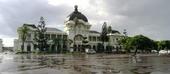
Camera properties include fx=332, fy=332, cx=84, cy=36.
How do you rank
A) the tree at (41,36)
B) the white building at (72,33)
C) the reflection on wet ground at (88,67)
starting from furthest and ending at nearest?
1. the white building at (72,33)
2. the tree at (41,36)
3. the reflection on wet ground at (88,67)

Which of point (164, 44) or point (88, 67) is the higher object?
point (164, 44)

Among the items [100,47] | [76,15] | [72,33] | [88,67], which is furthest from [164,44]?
[88,67]

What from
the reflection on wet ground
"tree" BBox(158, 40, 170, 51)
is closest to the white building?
"tree" BBox(158, 40, 170, 51)

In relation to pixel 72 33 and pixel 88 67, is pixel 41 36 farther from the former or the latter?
pixel 88 67

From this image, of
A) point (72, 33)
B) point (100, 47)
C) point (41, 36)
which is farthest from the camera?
point (72, 33)

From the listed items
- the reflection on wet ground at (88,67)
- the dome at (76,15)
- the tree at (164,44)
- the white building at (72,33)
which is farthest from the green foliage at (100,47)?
the reflection on wet ground at (88,67)

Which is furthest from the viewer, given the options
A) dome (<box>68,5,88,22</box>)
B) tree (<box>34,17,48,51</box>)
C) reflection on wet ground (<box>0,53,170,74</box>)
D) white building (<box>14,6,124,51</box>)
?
dome (<box>68,5,88,22</box>)

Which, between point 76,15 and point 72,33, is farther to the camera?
point 72,33

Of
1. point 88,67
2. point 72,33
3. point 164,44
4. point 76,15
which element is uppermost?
point 76,15

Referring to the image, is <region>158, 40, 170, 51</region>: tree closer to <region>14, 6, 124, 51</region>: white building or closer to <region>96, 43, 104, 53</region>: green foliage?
<region>96, 43, 104, 53</region>: green foliage

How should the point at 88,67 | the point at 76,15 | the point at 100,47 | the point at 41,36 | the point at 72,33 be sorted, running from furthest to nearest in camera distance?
the point at 72,33, the point at 100,47, the point at 76,15, the point at 41,36, the point at 88,67

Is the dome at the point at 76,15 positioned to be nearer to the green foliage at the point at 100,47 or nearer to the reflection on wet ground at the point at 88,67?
the green foliage at the point at 100,47

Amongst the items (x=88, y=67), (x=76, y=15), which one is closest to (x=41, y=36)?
(x=76, y=15)

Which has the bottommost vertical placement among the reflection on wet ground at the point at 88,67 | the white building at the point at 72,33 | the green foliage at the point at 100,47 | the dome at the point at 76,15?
the reflection on wet ground at the point at 88,67
